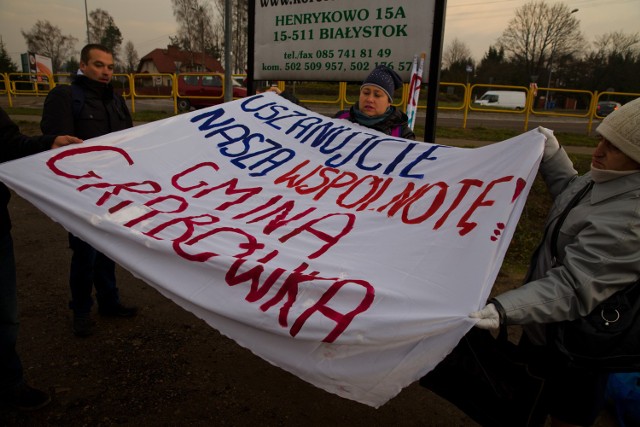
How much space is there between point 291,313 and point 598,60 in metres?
58.2

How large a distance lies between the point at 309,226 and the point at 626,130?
1355 mm

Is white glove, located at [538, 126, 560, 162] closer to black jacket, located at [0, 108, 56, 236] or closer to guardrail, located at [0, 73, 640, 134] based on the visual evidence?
black jacket, located at [0, 108, 56, 236]

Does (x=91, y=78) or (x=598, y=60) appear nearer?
(x=91, y=78)

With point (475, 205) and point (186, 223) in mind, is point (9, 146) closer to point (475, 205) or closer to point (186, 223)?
point (186, 223)

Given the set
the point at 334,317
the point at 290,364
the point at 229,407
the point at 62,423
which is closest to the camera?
the point at 334,317

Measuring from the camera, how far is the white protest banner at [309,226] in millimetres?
1670

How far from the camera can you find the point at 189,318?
3551 millimetres

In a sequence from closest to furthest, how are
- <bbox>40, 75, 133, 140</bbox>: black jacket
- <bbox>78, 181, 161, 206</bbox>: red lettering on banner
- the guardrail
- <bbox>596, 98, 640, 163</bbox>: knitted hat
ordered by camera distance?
<bbox>596, 98, 640, 163</bbox>: knitted hat
<bbox>78, 181, 161, 206</bbox>: red lettering on banner
<bbox>40, 75, 133, 140</bbox>: black jacket
the guardrail

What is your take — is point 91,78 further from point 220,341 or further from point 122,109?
point 220,341

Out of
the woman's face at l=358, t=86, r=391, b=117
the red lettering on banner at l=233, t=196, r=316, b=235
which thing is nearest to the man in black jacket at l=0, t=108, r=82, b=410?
the red lettering on banner at l=233, t=196, r=316, b=235

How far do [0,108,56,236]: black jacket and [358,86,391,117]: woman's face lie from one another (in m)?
1.93

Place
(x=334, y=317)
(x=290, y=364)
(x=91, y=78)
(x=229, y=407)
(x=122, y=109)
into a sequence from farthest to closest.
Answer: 1. (x=122, y=109)
2. (x=91, y=78)
3. (x=229, y=407)
4. (x=290, y=364)
5. (x=334, y=317)

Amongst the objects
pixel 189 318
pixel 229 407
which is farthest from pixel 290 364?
pixel 189 318

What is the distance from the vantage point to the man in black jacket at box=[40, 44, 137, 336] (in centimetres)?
298
